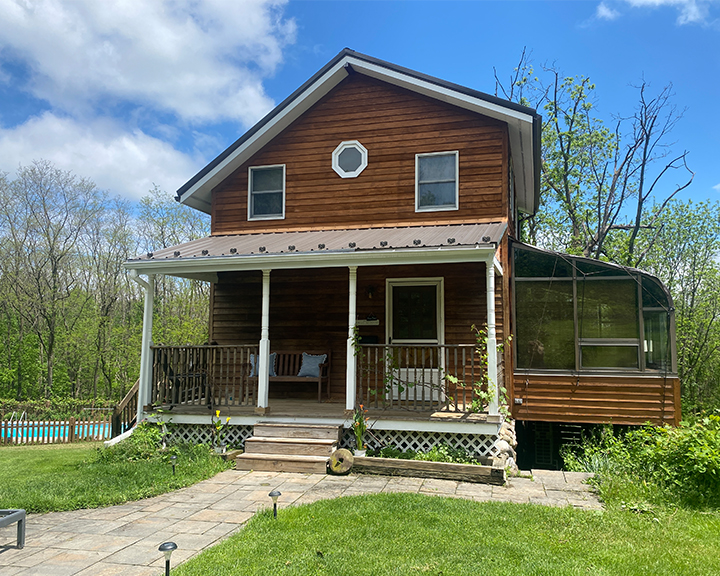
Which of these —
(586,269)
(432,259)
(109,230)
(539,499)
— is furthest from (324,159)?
(109,230)

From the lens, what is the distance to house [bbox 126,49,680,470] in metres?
9.37

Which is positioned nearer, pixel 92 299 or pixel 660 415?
pixel 660 415

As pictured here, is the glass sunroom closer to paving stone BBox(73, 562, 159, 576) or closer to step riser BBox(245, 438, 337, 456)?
step riser BBox(245, 438, 337, 456)

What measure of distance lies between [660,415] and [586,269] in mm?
2971

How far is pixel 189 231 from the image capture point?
2761cm

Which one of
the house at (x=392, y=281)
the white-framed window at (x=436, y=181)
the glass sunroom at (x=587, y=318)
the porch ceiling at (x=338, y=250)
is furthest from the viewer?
the white-framed window at (x=436, y=181)

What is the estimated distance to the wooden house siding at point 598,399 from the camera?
32.3ft

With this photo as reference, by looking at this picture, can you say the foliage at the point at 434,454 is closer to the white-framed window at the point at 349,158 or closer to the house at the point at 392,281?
the house at the point at 392,281

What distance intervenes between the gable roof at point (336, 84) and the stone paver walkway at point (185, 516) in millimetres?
6416

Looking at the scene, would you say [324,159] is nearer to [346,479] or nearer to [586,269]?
[586,269]

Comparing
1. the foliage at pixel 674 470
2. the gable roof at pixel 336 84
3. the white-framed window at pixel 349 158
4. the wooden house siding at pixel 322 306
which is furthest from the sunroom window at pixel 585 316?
the white-framed window at pixel 349 158

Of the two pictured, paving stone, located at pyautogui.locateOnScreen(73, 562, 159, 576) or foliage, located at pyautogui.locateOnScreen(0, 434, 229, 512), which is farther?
foliage, located at pyautogui.locateOnScreen(0, 434, 229, 512)

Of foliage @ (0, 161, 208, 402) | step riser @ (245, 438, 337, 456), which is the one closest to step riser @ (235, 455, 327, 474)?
step riser @ (245, 438, 337, 456)

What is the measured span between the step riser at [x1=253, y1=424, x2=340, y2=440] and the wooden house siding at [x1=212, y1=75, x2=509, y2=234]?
440 cm
